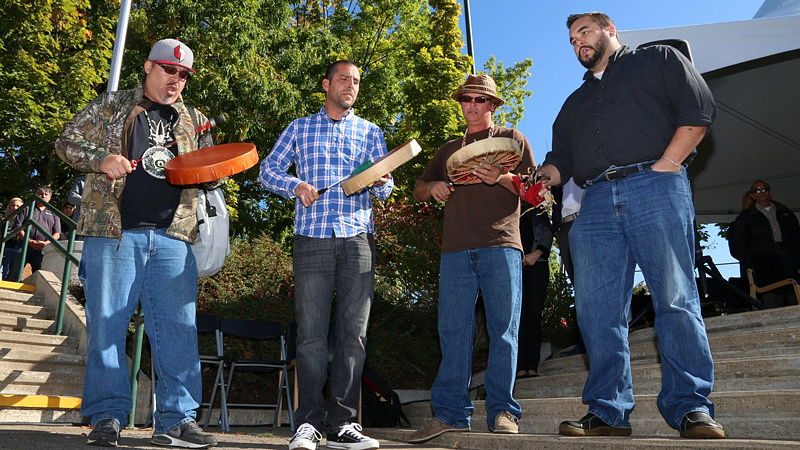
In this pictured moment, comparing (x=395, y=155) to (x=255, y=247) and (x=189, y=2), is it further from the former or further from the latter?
(x=189, y=2)

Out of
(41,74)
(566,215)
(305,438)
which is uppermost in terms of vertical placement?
(41,74)

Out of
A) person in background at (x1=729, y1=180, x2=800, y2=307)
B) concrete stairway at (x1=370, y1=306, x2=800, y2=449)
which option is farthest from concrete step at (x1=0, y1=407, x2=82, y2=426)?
person in background at (x1=729, y1=180, x2=800, y2=307)

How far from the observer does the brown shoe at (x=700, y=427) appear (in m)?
2.82

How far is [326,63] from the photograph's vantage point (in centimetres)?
1712

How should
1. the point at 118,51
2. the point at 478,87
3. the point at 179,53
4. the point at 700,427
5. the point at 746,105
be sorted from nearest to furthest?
Answer: the point at 700,427, the point at 179,53, the point at 478,87, the point at 746,105, the point at 118,51

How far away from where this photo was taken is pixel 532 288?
22.5 feet

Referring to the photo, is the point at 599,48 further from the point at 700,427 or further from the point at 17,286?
the point at 17,286

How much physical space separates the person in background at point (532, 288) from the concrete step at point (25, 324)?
6.10m

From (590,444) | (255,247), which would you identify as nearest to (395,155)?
(590,444)

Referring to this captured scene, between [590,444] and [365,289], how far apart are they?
4.86ft

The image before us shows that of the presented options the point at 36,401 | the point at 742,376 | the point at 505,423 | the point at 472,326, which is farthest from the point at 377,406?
the point at 742,376

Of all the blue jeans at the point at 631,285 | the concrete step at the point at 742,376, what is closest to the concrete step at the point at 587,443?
the blue jeans at the point at 631,285

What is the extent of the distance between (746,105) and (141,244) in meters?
9.65

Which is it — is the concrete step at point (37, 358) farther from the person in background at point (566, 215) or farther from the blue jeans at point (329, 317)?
the person in background at point (566, 215)
